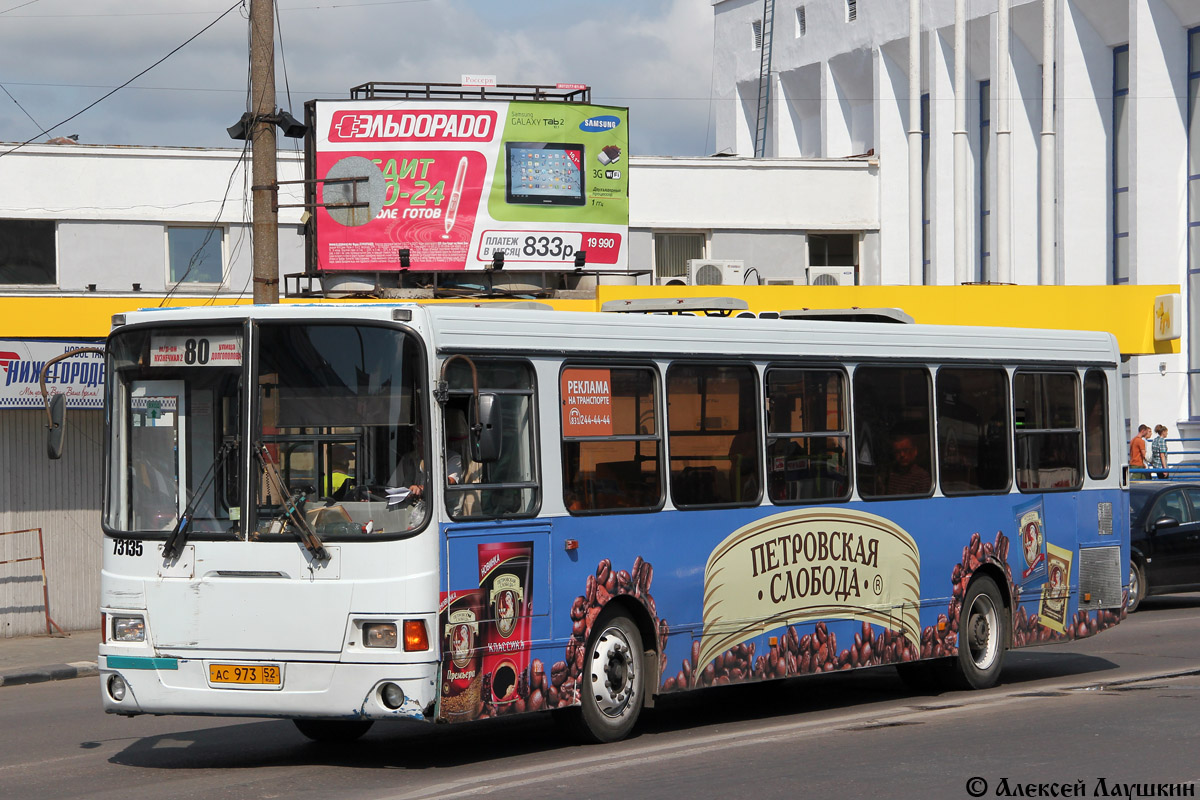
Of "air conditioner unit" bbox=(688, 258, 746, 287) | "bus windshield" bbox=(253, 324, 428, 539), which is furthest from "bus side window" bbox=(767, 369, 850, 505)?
"air conditioner unit" bbox=(688, 258, 746, 287)

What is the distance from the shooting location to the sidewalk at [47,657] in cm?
1521

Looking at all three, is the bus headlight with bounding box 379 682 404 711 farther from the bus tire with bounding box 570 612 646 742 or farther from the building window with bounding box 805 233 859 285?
the building window with bounding box 805 233 859 285

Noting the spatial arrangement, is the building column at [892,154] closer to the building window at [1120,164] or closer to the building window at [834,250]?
the building window at [834,250]

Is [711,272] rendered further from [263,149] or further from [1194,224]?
[1194,224]

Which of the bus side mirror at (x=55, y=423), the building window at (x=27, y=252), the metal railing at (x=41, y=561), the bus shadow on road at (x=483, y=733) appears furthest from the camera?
the building window at (x=27, y=252)

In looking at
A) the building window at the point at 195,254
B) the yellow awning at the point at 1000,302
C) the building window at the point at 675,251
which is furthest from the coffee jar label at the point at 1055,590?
the building window at the point at 195,254

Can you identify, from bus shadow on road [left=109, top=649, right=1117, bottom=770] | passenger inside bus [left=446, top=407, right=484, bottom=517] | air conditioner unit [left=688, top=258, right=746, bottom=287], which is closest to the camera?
passenger inside bus [left=446, top=407, right=484, bottom=517]

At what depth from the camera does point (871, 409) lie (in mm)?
11797

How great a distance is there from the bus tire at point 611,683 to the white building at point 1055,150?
24.7 metres

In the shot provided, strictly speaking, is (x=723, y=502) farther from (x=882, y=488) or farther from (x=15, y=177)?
(x=15, y=177)

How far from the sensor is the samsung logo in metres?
26.9

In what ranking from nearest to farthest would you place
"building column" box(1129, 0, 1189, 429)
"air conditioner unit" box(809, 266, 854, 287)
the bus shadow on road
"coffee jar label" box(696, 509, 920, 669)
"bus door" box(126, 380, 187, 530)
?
"bus door" box(126, 380, 187, 530) → the bus shadow on road → "coffee jar label" box(696, 509, 920, 669) → "air conditioner unit" box(809, 266, 854, 287) → "building column" box(1129, 0, 1189, 429)

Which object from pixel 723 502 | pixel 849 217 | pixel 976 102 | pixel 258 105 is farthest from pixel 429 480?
pixel 976 102

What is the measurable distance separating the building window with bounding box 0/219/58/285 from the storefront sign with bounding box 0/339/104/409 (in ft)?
45.4
